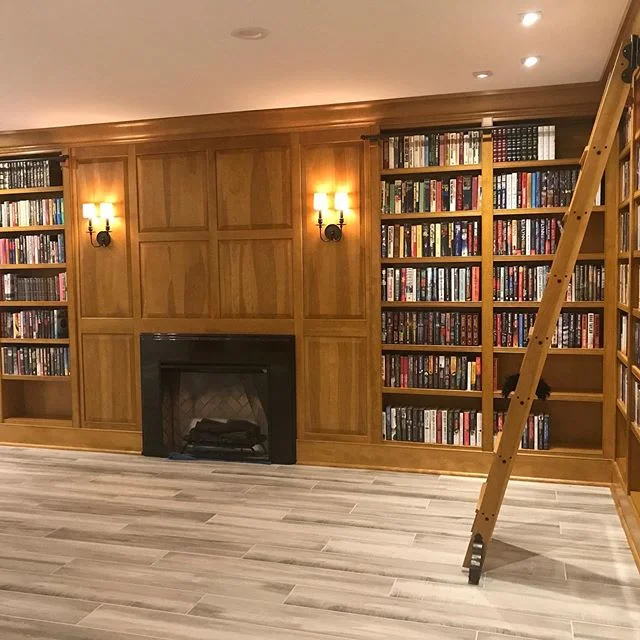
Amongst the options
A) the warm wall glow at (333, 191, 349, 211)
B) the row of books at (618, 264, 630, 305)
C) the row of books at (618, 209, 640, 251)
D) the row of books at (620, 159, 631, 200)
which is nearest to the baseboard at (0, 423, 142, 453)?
the warm wall glow at (333, 191, 349, 211)

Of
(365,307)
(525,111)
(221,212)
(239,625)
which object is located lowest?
(239,625)

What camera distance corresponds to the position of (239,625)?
116 inches

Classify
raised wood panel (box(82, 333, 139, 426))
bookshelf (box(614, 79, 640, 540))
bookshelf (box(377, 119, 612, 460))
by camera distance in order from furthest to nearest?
raised wood panel (box(82, 333, 139, 426)), bookshelf (box(377, 119, 612, 460)), bookshelf (box(614, 79, 640, 540))

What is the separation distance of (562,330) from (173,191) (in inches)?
122

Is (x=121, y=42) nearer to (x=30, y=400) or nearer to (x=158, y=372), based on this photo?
(x=158, y=372)

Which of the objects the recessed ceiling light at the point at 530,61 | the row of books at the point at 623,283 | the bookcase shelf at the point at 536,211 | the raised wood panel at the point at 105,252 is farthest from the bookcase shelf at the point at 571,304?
the raised wood panel at the point at 105,252

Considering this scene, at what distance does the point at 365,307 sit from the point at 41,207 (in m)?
2.87

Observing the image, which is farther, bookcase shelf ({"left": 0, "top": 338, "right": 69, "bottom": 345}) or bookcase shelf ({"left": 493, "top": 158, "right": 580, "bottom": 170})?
bookcase shelf ({"left": 0, "top": 338, "right": 69, "bottom": 345})

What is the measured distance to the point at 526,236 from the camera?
16.1 ft

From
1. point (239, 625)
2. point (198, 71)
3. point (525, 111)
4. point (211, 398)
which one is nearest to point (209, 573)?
point (239, 625)

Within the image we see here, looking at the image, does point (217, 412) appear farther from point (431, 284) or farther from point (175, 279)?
point (431, 284)

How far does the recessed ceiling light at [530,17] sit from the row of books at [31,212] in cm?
397

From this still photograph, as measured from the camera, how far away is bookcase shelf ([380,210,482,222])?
4980 mm

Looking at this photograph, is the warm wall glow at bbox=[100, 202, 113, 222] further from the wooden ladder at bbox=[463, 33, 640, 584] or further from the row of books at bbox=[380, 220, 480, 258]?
the wooden ladder at bbox=[463, 33, 640, 584]
